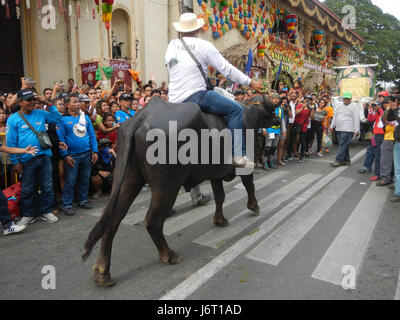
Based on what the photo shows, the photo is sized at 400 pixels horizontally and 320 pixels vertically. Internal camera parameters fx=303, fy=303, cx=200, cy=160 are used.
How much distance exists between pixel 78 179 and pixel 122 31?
8579 millimetres

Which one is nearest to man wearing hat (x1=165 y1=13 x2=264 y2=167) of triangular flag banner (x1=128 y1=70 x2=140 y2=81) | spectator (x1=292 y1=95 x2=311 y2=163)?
spectator (x1=292 y1=95 x2=311 y2=163)

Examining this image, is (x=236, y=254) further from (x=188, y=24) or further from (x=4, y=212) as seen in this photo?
(x=4, y=212)

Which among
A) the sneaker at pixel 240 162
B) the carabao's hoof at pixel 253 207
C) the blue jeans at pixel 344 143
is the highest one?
the sneaker at pixel 240 162

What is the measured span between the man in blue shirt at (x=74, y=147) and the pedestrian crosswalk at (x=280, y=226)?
117 cm

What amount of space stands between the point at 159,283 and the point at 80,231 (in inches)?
74.1

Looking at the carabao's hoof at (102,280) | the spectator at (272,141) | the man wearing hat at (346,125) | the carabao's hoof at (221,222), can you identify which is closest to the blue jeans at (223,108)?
the carabao's hoof at (221,222)

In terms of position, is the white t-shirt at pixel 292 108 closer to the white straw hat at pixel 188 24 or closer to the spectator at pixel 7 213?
the white straw hat at pixel 188 24

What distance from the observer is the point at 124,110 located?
673 centimetres

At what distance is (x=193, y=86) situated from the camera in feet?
11.9

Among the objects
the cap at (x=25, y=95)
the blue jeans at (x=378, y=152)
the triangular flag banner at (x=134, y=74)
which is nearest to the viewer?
the cap at (x=25, y=95)

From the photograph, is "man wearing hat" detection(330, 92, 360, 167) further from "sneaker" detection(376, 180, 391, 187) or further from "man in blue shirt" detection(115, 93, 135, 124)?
"man in blue shirt" detection(115, 93, 135, 124)

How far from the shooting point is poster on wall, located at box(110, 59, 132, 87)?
1107 centimetres

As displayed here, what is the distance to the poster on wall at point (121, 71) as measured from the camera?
11.1 metres
